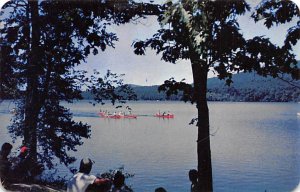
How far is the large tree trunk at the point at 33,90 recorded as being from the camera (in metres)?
6.99

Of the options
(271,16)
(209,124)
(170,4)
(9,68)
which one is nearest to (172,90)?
(209,124)

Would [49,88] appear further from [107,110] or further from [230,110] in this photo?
[230,110]

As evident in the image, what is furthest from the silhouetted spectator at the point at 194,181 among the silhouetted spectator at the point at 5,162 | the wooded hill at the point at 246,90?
the silhouetted spectator at the point at 5,162

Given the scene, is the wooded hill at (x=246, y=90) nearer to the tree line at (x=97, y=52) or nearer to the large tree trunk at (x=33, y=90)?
the tree line at (x=97, y=52)

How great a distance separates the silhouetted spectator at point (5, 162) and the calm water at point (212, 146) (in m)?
0.24

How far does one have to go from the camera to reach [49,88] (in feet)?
23.7

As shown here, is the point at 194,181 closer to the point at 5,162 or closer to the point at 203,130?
the point at 203,130

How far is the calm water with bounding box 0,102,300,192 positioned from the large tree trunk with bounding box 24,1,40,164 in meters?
0.38

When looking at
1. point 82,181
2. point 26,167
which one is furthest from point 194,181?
point 26,167

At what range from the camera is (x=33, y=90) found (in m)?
7.16

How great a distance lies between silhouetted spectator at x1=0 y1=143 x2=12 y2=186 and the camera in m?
6.61

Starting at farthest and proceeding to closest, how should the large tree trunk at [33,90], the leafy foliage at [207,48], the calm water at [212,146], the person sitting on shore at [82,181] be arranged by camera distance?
the large tree trunk at [33,90]
the calm water at [212,146]
the leafy foliage at [207,48]
the person sitting on shore at [82,181]

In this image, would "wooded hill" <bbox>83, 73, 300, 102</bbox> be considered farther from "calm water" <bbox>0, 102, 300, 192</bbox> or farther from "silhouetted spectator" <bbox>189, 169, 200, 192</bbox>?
"silhouetted spectator" <bbox>189, 169, 200, 192</bbox>

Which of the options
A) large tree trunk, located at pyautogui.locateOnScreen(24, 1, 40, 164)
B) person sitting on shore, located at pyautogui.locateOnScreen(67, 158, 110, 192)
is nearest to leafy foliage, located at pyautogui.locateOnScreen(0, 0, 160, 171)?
large tree trunk, located at pyautogui.locateOnScreen(24, 1, 40, 164)
